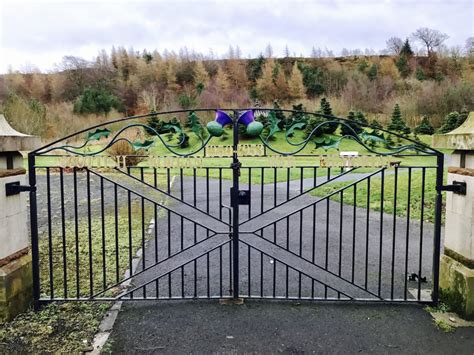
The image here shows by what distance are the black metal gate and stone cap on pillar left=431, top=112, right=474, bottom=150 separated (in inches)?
4.6

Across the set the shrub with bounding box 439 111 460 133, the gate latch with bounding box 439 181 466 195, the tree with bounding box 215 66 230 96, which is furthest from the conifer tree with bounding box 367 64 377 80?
the gate latch with bounding box 439 181 466 195

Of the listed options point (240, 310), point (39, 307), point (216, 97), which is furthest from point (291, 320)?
point (216, 97)

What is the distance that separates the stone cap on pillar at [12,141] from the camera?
2844 mm

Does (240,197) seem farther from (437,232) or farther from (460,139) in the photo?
(460,139)

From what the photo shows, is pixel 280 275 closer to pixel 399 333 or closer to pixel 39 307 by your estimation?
pixel 399 333

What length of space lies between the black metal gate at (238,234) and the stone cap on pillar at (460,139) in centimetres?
12

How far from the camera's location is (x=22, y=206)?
10.3 ft

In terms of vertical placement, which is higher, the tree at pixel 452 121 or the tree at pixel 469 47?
the tree at pixel 469 47

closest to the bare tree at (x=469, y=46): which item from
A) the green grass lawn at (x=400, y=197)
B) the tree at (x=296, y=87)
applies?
the tree at (x=296, y=87)

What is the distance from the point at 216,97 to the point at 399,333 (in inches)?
1263

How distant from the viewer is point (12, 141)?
289 cm

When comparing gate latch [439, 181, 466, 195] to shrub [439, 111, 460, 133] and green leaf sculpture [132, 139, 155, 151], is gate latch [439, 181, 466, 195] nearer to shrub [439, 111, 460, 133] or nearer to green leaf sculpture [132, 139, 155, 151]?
green leaf sculpture [132, 139, 155, 151]

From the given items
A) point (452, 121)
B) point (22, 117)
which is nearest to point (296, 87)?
point (452, 121)

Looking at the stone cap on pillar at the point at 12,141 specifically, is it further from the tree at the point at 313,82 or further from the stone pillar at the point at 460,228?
the tree at the point at 313,82
